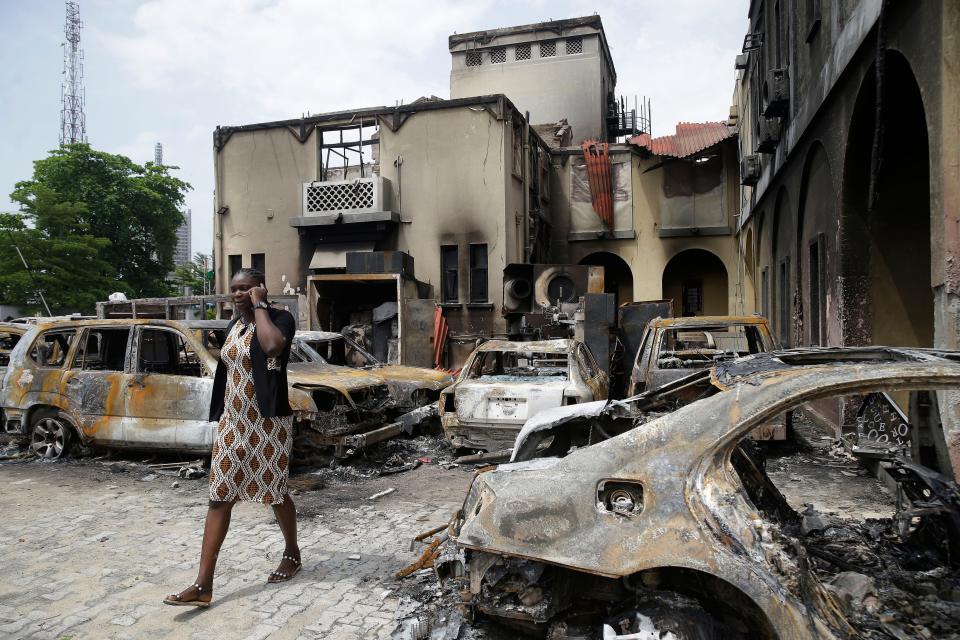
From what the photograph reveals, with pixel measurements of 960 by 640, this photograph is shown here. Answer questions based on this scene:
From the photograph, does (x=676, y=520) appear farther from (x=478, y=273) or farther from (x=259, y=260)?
(x=259, y=260)

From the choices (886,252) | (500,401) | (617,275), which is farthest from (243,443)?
(617,275)

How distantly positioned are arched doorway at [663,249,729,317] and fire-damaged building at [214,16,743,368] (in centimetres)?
83

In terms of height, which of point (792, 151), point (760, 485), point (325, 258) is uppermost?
point (792, 151)

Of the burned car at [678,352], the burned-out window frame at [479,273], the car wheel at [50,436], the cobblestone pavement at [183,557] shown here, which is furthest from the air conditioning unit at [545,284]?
the car wheel at [50,436]

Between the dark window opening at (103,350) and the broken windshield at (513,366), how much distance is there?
4269 millimetres

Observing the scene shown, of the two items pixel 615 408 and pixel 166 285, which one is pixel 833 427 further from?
pixel 166 285

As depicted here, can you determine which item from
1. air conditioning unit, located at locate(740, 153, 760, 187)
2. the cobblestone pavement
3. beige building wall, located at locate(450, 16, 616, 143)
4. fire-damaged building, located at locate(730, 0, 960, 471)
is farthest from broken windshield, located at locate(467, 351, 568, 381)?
beige building wall, located at locate(450, 16, 616, 143)

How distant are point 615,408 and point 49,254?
105ft

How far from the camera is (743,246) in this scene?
21.2 m

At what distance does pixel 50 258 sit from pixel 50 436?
25412 millimetres

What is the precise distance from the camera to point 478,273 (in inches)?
679

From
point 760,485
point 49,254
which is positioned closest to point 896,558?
point 760,485

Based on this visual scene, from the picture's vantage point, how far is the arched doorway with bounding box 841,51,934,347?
7984 mm

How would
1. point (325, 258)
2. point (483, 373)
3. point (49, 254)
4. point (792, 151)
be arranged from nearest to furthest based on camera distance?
point (483, 373), point (792, 151), point (325, 258), point (49, 254)
